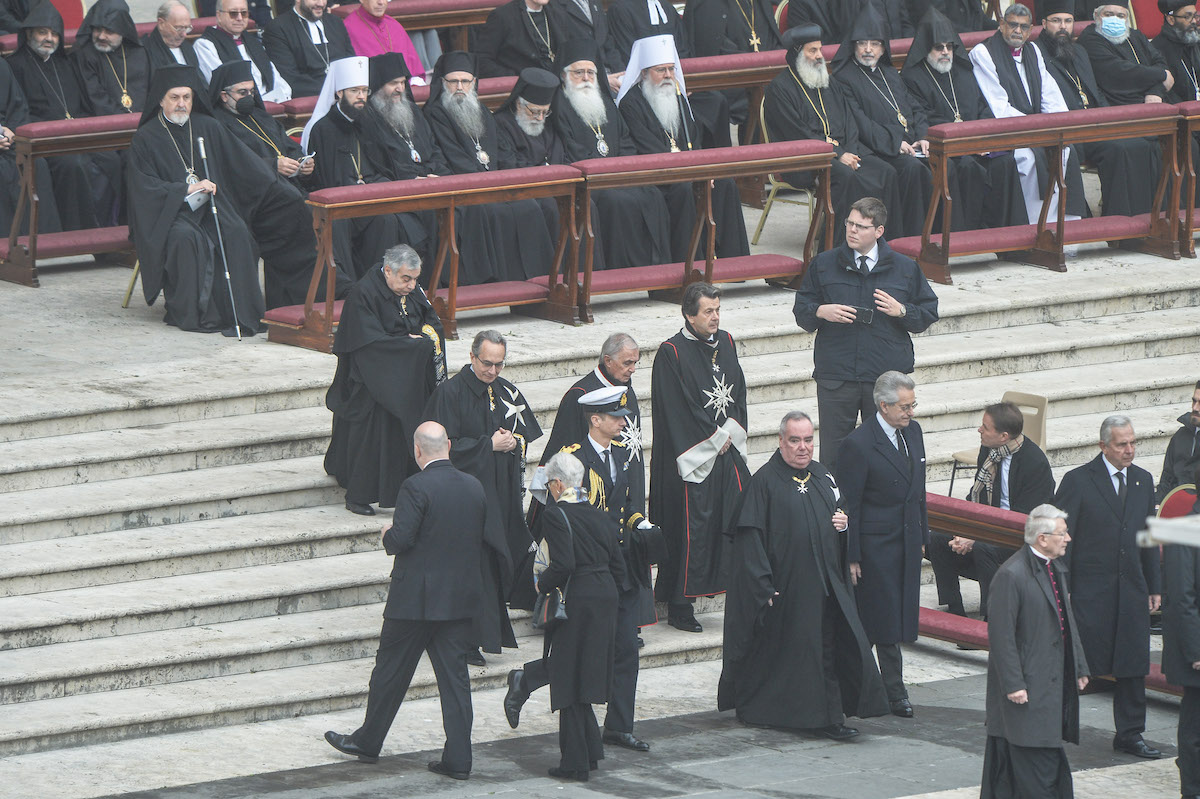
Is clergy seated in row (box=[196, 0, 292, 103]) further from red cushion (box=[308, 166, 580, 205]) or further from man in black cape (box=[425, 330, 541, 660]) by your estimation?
man in black cape (box=[425, 330, 541, 660])

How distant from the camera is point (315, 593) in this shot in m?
9.96

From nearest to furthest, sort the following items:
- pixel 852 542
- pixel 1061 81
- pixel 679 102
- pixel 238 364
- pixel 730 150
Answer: pixel 852 542
pixel 238 364
pixel 730 150
pixel 679 102
pixel 1061 81

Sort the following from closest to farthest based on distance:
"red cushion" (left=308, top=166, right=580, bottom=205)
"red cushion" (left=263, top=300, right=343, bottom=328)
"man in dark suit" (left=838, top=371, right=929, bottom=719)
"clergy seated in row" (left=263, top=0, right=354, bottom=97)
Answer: "man in dark suit" (left=838, top=371, right=929, bottom=719) < "red cushion" (left=308, top=166, right=580, bottom=205) < "red cushion" (left=263, top=300, right=343, bottom=328) < "clergy seated in row" (left=263, top=0, right=354, bottom=97)

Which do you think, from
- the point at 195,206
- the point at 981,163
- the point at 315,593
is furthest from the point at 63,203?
the point at 981,163

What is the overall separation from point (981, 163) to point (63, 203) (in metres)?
6.46

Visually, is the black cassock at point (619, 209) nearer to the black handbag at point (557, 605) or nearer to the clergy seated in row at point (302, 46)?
the clergy seated in row at point (302, 46)

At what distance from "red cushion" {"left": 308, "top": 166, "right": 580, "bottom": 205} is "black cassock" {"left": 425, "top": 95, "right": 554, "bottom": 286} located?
1.43 feet

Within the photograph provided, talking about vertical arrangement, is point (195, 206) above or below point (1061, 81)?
below

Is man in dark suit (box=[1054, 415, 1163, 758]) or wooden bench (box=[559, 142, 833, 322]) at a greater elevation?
wooden bench (box=[559, 142, 833, 322])

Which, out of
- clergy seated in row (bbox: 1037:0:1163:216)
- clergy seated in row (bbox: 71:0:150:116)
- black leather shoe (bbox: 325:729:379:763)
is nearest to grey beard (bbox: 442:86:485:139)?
clergy seated in row (bbox: 71:0:150:116)

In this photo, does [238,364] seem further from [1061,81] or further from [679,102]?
[1061,81]

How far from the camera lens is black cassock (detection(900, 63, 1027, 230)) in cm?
1470

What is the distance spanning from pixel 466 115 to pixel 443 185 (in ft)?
5.48

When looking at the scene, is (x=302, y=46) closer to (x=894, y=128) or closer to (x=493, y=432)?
(x=894, y=128)
